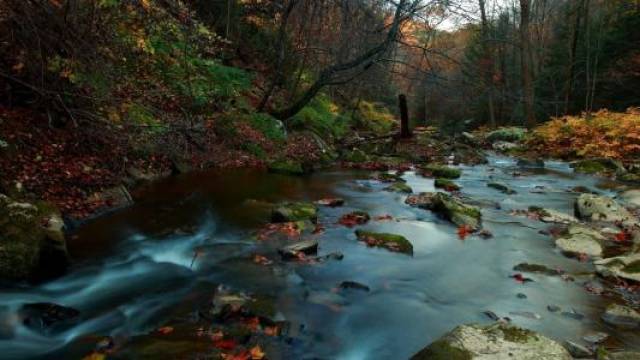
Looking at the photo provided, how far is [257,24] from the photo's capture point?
19281mm

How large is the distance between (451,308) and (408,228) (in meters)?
3.06

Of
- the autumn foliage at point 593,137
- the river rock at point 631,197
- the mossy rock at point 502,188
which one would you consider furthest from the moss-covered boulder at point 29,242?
the autumn foliage at point 593,137

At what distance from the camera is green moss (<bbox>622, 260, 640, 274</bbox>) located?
6209mm

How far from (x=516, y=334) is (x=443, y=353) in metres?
0.73

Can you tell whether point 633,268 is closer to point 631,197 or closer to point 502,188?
point 631,197

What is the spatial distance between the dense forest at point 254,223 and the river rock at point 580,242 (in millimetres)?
39

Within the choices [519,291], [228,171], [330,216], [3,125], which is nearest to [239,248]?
[330,216]

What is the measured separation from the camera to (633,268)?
6266 millimetres

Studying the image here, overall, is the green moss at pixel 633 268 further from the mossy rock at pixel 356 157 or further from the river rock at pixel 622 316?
the mossy rock at pixel 356 157

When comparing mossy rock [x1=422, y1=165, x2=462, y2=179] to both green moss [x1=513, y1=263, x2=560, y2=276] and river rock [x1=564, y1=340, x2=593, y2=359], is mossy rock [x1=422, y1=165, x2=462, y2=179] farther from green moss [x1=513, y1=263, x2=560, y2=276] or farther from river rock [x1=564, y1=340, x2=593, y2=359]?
river rock [x1=564, y1=340, x2=593, y2=359]

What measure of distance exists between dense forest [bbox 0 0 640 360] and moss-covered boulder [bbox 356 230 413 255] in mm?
34

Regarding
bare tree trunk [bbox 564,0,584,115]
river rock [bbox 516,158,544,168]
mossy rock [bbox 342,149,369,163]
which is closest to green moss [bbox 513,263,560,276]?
mossy rock [bbox 342,149,369,163]

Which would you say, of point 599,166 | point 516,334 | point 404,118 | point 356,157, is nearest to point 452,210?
point 516,334

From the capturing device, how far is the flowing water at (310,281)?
15.8 ft
